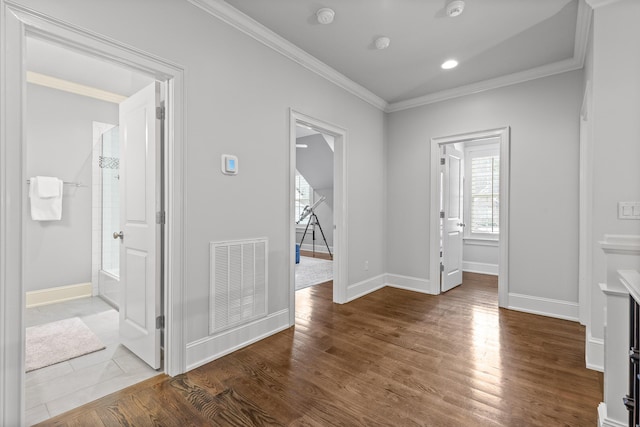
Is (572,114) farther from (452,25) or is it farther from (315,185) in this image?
(315,185)

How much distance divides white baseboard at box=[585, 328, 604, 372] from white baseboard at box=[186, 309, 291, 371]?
2416 mm

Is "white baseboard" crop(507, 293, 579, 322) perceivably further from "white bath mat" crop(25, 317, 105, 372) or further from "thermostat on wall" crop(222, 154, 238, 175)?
"white bath mat" crop(25, 317, 105, 372)

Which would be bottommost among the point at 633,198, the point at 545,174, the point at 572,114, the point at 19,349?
the point at 19,349

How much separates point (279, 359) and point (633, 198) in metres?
2.69

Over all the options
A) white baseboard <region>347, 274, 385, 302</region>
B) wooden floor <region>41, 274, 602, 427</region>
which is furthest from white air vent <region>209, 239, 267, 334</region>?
white baseboard <region>347, 274, 385, 302</region>

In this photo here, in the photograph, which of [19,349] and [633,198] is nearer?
[19,349]

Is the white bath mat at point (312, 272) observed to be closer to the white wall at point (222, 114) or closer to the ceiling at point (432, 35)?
the white wall at point (222, 114)

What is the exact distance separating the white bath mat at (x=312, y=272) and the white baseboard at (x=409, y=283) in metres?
1.04

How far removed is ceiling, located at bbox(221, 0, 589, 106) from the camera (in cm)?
239

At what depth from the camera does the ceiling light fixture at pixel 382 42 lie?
282 centimetres

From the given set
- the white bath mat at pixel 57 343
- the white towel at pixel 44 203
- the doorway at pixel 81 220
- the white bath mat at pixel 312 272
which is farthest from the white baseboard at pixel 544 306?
the white towel at pixel 44 203

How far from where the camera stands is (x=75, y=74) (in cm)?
360

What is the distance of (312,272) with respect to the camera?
561 centimetres

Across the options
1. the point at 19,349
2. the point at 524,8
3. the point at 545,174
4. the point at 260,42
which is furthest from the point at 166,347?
the point at 545,174
